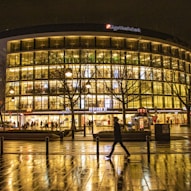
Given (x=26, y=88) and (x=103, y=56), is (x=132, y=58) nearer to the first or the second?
(x=103, y=56)

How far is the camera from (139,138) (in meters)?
26.5

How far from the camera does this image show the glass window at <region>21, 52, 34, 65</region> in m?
75.2

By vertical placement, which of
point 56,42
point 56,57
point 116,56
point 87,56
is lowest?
point 56,57

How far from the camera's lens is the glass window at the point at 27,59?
75.2m

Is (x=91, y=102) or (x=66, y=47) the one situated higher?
(x=66, y=47)

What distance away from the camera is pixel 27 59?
75625 millimetres

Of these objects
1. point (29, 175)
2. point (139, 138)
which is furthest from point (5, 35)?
point (29, 175)

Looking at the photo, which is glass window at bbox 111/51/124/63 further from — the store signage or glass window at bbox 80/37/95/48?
the store signage

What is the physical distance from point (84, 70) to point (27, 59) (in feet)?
53.3

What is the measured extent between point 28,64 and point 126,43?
2623cm

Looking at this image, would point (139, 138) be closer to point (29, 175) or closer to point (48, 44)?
point (29, 175)

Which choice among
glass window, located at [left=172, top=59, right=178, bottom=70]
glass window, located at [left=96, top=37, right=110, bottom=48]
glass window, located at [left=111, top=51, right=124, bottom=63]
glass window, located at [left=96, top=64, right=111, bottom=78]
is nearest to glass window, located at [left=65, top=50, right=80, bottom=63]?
glass window, located at [left=96, top=64, right=111, bottom=78]

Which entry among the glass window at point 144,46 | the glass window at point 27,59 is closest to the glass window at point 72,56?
the glass window at point 27,59

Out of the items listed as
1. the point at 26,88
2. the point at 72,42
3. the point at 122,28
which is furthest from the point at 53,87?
the point at 122,28
